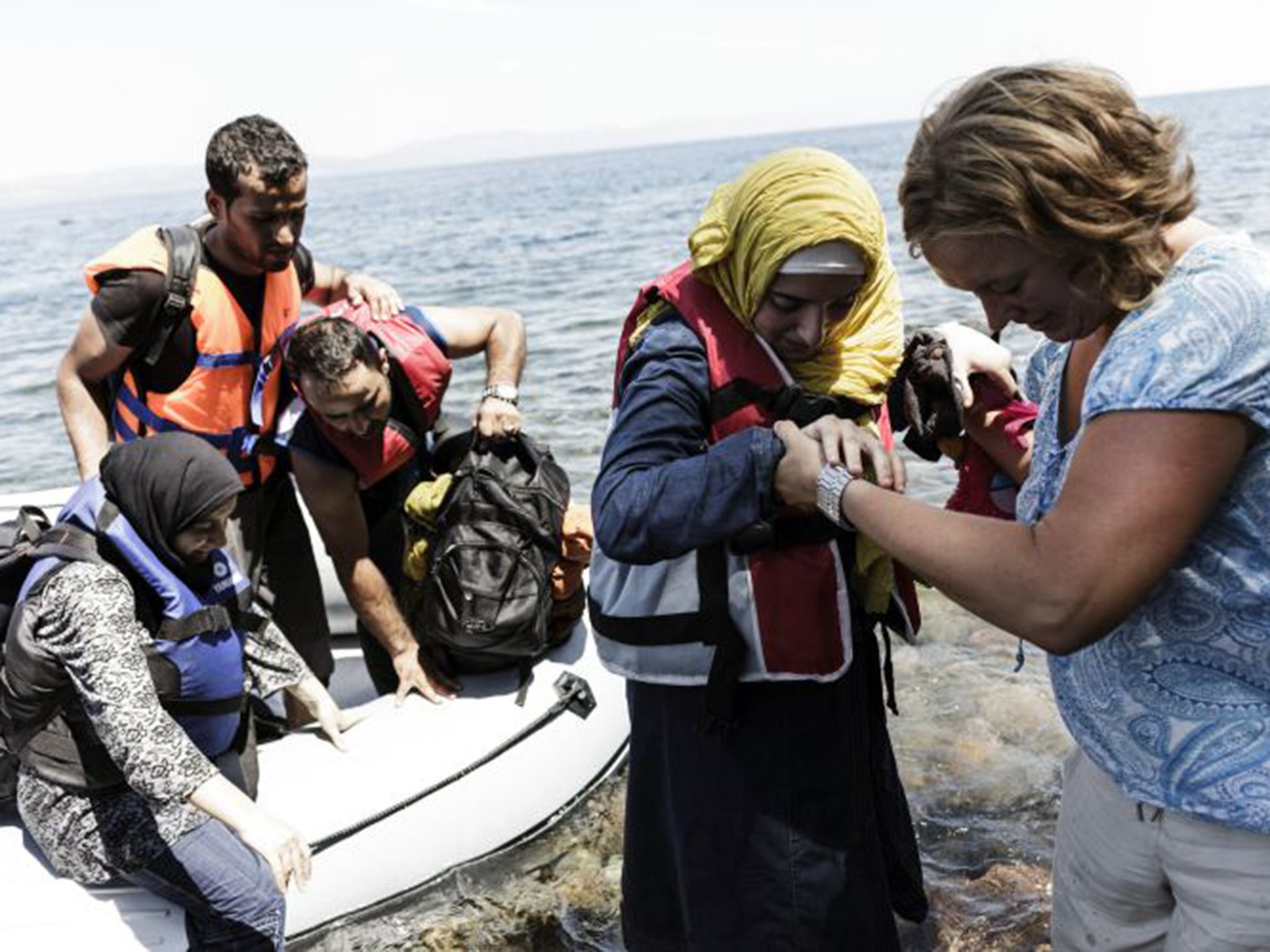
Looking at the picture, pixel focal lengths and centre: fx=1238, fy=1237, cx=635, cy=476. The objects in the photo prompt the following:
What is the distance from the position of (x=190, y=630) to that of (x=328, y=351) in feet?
2.87

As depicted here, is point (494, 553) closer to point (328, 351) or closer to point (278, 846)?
point (328, 351)

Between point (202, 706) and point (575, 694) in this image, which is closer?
point (202, 706)

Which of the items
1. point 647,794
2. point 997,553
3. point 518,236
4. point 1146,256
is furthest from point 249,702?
point 518,236

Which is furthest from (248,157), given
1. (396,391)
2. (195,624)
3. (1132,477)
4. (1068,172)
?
(1132,477)

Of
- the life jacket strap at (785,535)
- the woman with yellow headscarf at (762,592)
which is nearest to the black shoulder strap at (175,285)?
the woman with yellow headscarf at (762,592)

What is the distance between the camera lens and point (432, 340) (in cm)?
368

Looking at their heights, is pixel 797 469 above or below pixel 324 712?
above

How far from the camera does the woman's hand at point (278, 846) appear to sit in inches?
98.3

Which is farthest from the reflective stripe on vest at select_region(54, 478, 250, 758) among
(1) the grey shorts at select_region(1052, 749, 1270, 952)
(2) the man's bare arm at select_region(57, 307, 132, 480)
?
(1) the grey shorts at select_region(1052, 749, 1270, 952)

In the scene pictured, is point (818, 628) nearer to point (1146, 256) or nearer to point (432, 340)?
point (1146, 256)

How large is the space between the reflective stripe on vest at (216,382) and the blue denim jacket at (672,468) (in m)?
2.12

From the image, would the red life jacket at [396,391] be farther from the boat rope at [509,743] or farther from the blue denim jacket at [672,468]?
the blue denim jacket at [672,468]

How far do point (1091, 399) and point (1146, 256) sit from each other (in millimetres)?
174

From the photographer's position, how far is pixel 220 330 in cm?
361
